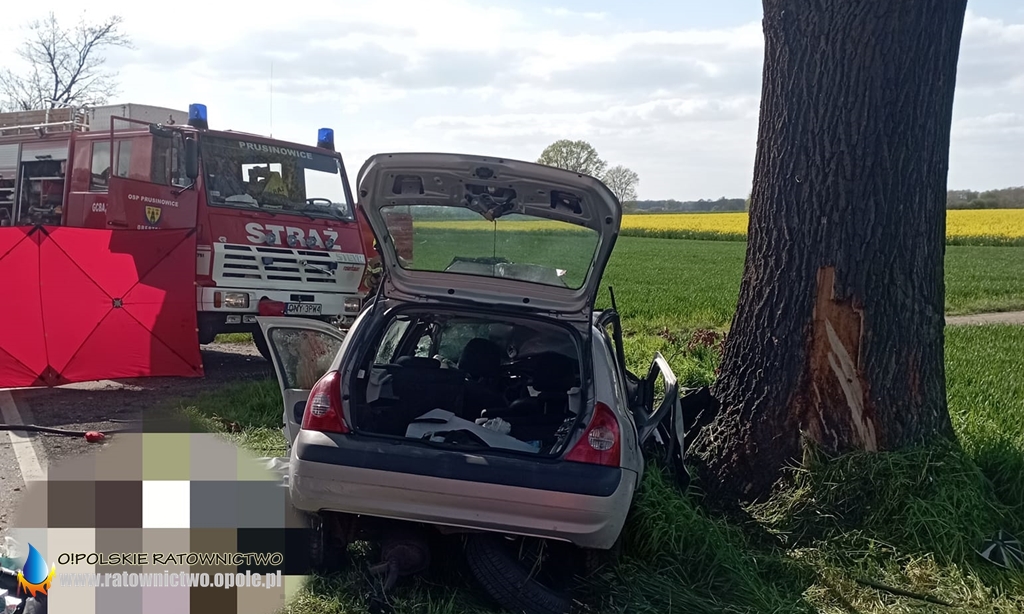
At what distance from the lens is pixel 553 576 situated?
13.9ft

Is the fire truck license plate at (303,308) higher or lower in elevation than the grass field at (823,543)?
higher

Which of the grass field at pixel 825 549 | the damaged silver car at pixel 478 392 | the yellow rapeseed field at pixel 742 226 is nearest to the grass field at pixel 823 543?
the grass field at pixel 825 549

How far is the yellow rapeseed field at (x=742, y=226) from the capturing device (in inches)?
1785

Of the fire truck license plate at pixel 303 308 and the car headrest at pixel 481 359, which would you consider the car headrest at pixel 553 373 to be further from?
the fire truck license plate at pixel 303 308

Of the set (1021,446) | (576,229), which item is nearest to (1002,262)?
(1021,446)

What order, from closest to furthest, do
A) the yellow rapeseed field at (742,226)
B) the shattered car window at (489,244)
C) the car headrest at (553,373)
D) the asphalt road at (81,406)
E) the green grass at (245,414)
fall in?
the shattered car window at (489,244) < the car headrest at (553,373) < the asphalt road at (81,406) < the green grass at (245,414) < the yellow rapeseed field at (742,226)

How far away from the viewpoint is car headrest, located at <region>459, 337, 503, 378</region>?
5230 mm

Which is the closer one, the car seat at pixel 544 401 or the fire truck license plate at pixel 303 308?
the car seat at pixel 544 401

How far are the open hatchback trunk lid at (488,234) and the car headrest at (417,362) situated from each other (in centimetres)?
52

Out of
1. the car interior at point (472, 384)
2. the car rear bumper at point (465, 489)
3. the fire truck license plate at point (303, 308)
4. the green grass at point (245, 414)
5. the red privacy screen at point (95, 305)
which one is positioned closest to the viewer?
the car rear bumper at point (465, 489)

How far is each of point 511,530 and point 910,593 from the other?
6.56 ft

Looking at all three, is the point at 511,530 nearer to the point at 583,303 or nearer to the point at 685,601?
the point at 685,601

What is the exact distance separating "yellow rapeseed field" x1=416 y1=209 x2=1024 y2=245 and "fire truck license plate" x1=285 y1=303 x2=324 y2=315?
33.5 meters

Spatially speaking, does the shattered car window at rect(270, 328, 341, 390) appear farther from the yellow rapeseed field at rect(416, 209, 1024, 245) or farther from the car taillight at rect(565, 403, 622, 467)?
the yellow rapeseed field at rect(416, 209, 1024, 245)
